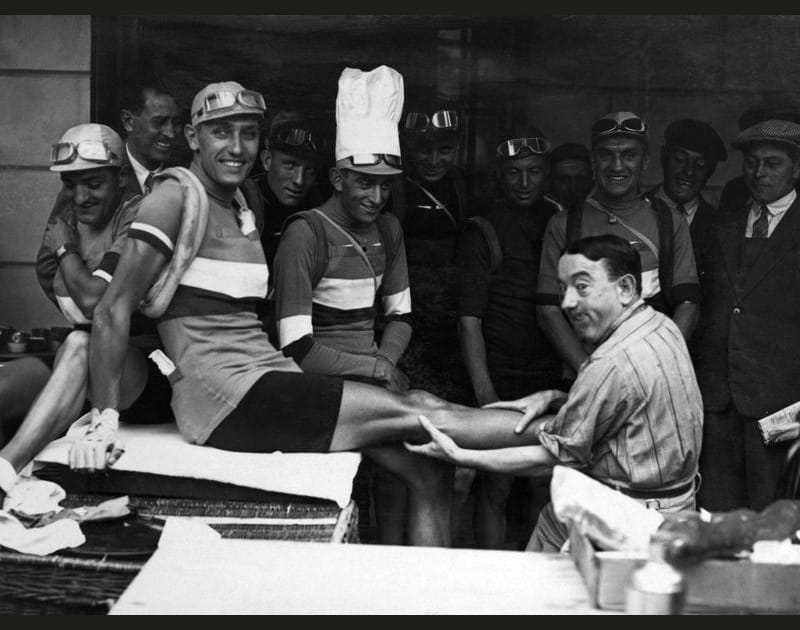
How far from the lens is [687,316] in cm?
545

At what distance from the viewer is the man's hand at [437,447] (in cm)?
514

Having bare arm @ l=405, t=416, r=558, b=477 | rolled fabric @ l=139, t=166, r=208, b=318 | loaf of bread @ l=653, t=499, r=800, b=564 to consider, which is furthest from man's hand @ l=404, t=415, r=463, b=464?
loaf of bread @ l=653, t=499, r=800, b=564

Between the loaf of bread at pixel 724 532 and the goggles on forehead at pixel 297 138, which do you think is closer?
the loaf of bread at pixel 724 532

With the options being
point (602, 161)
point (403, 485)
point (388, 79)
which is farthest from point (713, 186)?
point (403, 485)

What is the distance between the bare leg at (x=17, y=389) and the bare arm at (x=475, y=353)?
175 centimetres

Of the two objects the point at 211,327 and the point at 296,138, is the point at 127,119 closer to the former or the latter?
the point at 296,138

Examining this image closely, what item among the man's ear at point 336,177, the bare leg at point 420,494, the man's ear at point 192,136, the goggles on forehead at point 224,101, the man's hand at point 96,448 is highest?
the goggles on forehead at point 224,101

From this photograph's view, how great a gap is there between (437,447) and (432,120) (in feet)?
4.53

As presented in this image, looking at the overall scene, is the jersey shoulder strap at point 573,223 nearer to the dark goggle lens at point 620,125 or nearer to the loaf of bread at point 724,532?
the dark goggle lens at point 620,125

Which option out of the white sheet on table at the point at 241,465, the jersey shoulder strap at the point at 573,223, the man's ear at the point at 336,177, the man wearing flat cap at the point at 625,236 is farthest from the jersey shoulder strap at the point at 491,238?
the white sheet on table at the point at 241,465

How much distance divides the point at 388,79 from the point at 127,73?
43.3 inches

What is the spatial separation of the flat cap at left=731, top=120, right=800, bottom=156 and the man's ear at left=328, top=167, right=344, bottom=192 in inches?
66.9

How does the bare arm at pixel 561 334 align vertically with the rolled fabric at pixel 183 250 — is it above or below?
below

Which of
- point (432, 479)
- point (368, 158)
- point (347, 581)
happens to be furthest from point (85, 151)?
point (347, 581)
